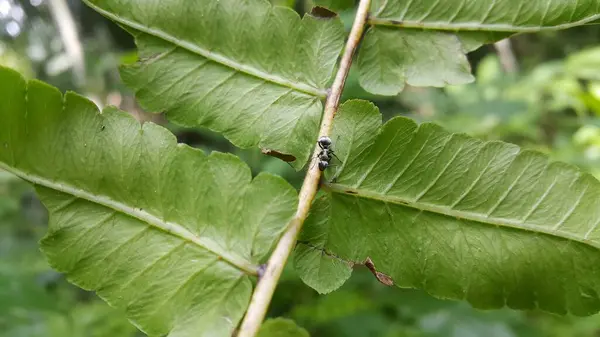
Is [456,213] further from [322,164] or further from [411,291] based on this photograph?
[411,291]

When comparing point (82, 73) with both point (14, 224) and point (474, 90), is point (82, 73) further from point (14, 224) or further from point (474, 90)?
point (474, 90)

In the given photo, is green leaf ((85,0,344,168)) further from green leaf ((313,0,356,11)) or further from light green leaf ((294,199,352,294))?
light green leaf ((294,199,352,294))

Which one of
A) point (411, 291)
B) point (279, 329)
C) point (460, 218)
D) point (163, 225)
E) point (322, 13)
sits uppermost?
point (322, 13)

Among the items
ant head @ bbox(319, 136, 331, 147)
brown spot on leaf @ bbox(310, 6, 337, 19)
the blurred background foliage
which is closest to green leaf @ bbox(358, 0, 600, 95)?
brown spot on leaf @ bbox(310, 6, 337, 19)

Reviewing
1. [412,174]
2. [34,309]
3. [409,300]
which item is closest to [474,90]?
[409,300]

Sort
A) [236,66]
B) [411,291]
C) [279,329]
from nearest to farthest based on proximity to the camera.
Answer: [279,329] → [236,66] → [411,291]

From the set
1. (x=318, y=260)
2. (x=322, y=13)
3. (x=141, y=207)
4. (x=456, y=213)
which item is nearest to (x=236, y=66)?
(x=322, y=13)
